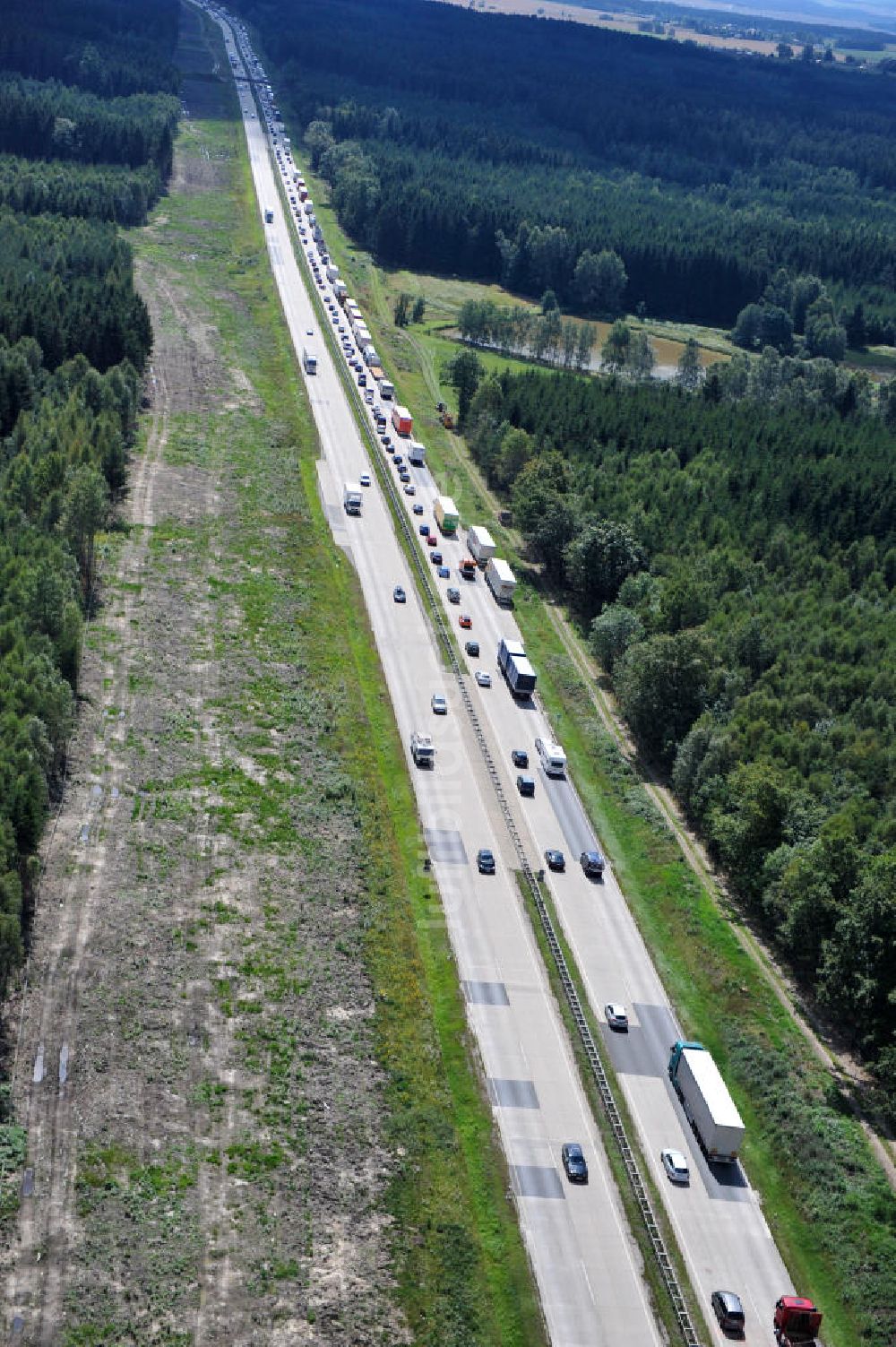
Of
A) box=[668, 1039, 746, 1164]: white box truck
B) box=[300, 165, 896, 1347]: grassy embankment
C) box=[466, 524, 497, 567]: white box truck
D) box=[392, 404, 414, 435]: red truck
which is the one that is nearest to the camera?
box=[300, 165, 896, 1347]: grassy embankment

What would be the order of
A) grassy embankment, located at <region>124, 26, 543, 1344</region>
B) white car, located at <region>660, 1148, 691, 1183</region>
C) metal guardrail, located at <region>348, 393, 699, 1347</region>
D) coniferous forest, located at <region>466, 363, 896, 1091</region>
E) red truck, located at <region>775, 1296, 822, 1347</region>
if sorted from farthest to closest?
coniferous forest, located at <region>466, 363, 896, 1091</region>
white car, located at <region>660, 1148, 691, 1183</region>
metal guardrail, located at <region>348, 393, 699, 1347</region>
grassy embankment, located at <region>124, 26, 543, 1344</region>
red truck, located at <region>775, 1296, 822, 1347</region>

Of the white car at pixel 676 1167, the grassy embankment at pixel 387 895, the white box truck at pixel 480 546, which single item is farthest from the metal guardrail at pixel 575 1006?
the grassy embankment at pixel 387 895

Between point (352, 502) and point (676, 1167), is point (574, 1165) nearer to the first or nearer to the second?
point (676, 1167)

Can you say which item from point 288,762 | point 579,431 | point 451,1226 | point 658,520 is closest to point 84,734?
point 288,762

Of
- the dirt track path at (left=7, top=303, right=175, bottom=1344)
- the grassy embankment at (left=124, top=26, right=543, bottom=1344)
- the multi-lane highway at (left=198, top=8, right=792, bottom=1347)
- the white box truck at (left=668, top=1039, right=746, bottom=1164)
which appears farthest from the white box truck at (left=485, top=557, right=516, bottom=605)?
the white box truck at (left=668, top=1039, right=746, bottom=1164)

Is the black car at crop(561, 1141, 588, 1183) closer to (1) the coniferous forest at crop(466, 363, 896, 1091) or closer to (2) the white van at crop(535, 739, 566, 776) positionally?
(1) the coniferous forest at crop(466, 363, 896, 1091)

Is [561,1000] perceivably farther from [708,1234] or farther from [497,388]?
[497,388]

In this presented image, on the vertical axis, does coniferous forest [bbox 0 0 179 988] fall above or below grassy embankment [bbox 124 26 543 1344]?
above
